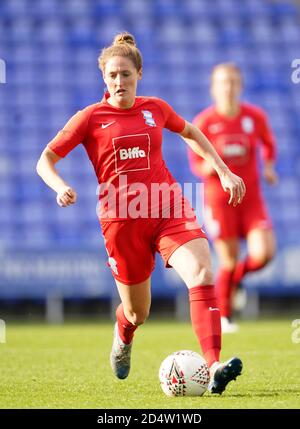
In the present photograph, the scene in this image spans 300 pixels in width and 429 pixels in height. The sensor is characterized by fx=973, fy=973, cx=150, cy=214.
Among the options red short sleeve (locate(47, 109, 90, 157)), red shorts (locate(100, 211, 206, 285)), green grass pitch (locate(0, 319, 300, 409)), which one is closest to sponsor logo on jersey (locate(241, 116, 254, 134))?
green grass pitch (locate(0, 319, 300, 409))

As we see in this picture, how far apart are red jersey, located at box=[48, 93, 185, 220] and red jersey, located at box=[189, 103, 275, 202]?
4010 mm

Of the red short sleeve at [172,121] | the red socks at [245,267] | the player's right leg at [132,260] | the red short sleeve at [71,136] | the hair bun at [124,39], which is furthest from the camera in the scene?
the red socks at [245,267]

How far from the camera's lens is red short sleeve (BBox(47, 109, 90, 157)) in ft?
18.1

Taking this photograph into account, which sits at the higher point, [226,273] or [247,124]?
[247,124]

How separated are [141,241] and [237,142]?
4335 millimetres

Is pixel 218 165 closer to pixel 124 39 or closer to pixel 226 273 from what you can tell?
pixel 124 39

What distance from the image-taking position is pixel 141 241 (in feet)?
18.6

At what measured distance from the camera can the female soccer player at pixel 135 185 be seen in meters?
5.42

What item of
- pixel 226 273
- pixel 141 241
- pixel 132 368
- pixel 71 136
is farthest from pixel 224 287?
pixel 71 136

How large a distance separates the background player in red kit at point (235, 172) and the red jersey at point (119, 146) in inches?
156

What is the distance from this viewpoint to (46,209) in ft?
47.6

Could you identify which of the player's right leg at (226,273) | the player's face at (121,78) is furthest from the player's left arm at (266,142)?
the player's face at (121,78)

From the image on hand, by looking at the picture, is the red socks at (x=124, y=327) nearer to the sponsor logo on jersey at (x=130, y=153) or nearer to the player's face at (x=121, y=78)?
the sponsor logo on jersey at (x=130, y=153)
